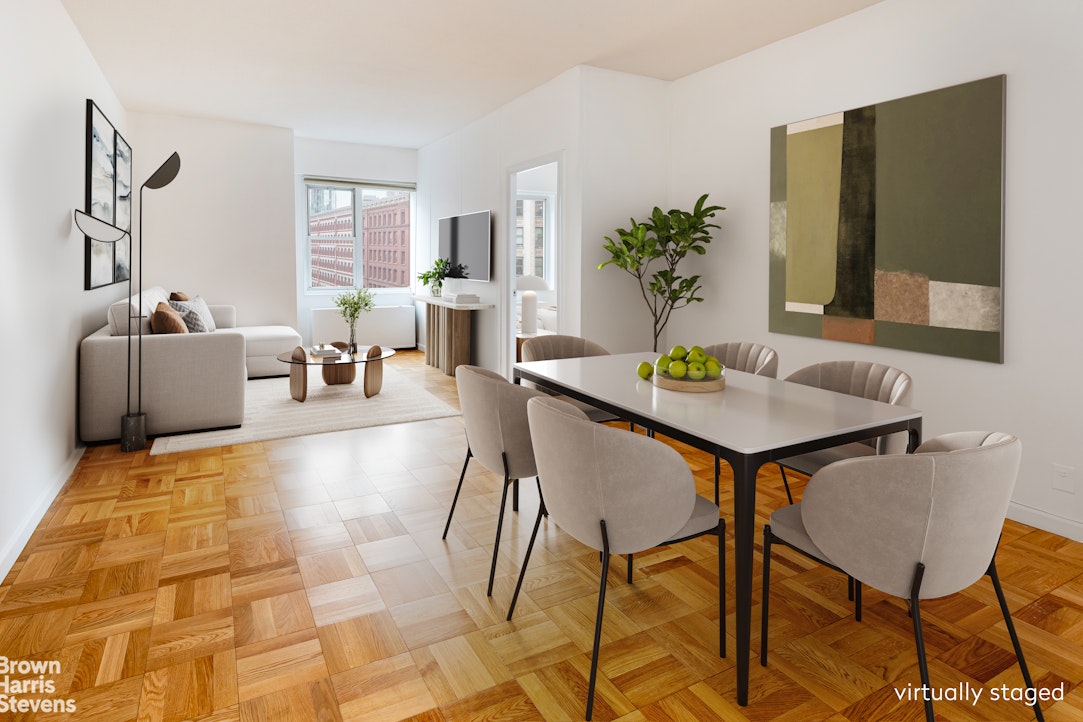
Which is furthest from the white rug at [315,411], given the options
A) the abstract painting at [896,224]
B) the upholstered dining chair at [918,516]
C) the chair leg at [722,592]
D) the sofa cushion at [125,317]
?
the upholstered dining chair at [918,516]

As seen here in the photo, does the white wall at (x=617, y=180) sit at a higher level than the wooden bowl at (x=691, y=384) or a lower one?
higher

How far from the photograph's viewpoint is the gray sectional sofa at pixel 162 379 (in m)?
4.14

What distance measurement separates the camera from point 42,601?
229 centimetres

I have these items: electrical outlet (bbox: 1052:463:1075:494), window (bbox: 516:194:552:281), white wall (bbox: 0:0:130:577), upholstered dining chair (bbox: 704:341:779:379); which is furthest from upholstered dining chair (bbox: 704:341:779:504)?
window (bbox: 516:194:552:281)

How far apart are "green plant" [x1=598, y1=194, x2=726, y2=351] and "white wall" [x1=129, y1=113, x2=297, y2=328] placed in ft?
13.9

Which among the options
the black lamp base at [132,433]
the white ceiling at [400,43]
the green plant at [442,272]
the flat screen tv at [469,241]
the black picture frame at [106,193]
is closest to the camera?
the white ceiling at [400,43]

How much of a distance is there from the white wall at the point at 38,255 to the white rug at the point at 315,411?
0.80 meters

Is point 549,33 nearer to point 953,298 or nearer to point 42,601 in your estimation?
point 953,298

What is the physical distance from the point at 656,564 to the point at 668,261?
113 inches

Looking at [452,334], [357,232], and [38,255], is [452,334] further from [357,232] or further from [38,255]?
[38,255]

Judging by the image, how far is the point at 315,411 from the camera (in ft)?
17.0

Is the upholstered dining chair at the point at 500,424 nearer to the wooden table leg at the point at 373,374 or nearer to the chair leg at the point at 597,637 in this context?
the chair leg at the point at 597,637

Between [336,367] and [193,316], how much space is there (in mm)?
1261

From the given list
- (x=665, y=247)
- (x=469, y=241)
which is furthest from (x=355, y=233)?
(x=665, y=247)
